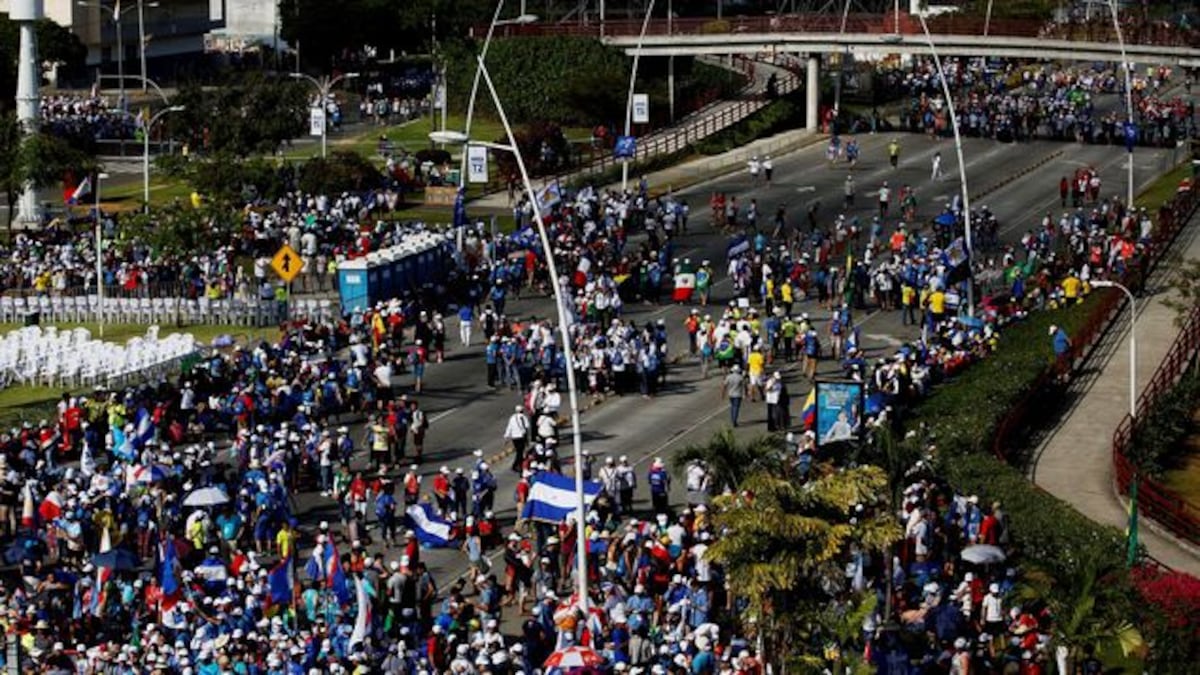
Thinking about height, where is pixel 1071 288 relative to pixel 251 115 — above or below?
below

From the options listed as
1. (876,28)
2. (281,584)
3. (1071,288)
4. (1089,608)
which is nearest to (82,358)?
(281,584)

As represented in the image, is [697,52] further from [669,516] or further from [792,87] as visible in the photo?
[669,516]

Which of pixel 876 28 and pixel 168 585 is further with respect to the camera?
pixel 876 28

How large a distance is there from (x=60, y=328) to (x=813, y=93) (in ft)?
132

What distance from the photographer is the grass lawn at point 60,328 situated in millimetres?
51175

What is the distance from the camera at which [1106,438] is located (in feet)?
158

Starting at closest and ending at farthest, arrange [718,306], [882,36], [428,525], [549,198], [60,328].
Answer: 1. [428,525]
2. [718,306]
3. [60,328]
4. [549,198]
5. [882,36]

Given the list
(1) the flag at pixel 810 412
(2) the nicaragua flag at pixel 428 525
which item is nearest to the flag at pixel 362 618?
(2) the nicaragua flag at pixel 428 525

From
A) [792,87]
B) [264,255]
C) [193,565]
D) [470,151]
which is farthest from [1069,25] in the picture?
[193,565]

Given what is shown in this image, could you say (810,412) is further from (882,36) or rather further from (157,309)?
(882,36)

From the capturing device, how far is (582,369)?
52.1m

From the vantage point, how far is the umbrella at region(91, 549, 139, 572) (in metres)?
37.4

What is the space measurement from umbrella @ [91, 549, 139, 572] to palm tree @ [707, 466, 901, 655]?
9.94 m

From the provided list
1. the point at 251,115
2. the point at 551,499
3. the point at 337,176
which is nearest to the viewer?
the point at 551,499
